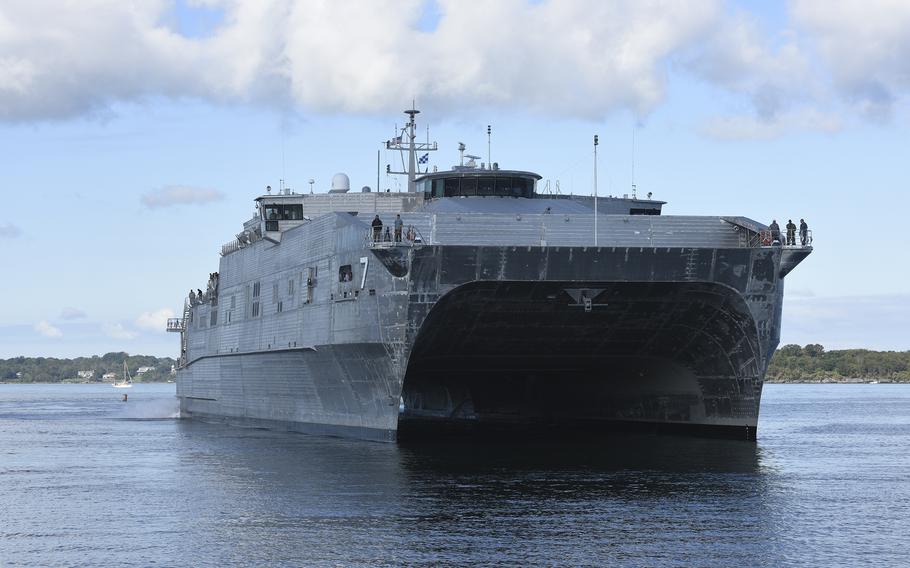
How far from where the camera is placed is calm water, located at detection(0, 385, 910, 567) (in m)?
22.3

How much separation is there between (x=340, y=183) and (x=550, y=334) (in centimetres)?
1568

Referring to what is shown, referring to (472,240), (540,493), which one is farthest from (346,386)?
(540,493)

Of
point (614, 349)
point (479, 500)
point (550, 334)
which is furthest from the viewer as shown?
point (614, 349)

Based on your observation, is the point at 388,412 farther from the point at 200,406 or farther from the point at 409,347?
the point at 200,406

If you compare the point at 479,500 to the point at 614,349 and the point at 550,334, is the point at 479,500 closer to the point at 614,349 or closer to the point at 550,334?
the point at 550,334

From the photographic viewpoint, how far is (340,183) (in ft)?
176

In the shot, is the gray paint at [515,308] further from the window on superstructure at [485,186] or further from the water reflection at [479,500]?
the water reflection at [479,500]

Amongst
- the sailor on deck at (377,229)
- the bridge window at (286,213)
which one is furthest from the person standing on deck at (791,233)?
the bridge window at (286,213)

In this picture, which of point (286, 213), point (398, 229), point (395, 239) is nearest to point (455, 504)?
point (395, 239)

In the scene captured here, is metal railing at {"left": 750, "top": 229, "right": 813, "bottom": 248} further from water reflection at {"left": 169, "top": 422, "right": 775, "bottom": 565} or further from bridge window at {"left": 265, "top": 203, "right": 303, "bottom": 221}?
bridge window at {"left": 265, "top": 203, "right": 303, "bottom": 221}

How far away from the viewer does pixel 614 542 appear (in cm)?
2312

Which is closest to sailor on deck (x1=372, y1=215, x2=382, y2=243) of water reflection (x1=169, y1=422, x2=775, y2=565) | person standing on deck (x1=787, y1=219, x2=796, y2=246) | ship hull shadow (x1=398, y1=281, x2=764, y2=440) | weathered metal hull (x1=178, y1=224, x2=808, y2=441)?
weathered metal hull (x1=178, y1=224, x2=808, y2=441)

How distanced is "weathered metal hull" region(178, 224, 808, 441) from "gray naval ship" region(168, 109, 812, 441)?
8 cm

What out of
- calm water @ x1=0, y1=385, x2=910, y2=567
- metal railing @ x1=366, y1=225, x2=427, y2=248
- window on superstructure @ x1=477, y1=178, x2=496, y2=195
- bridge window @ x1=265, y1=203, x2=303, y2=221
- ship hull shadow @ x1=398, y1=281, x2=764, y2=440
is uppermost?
window on superstructure @ x1=477, y1=178, x2=496, y2=195
